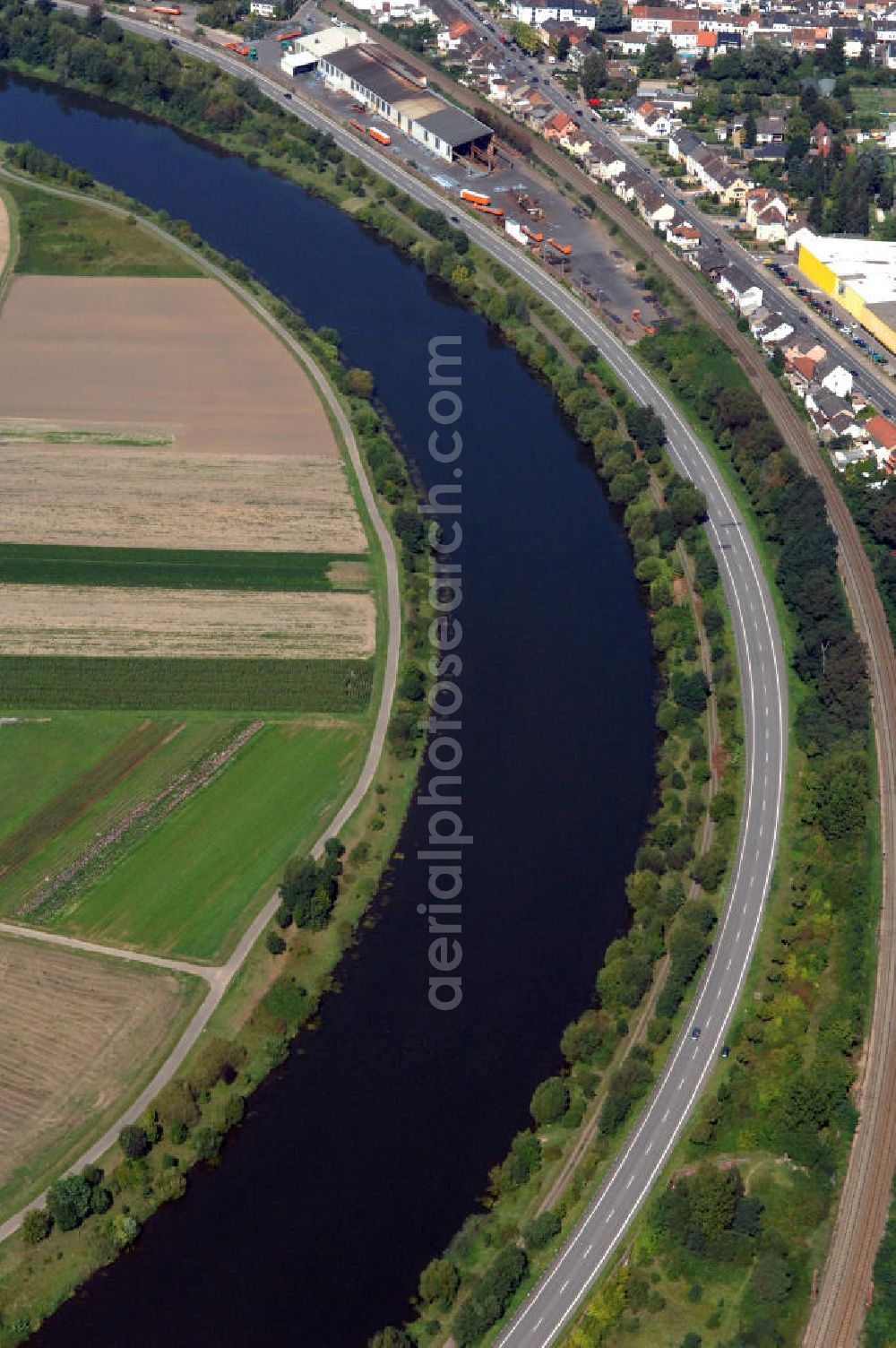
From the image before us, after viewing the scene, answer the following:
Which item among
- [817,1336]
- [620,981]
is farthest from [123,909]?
[817,1336]

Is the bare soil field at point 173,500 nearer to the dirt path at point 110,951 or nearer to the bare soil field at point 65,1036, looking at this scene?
the dirt path at point 110,951

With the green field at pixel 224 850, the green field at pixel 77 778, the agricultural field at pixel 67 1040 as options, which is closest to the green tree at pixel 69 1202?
the agricultural field at pixel 67 1040

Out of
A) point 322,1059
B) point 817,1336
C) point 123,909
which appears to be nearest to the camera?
point 817,1336

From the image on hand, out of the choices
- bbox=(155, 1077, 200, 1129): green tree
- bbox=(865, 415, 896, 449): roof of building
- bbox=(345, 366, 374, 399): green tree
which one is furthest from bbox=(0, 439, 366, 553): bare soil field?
bbox=(155, 1077, 200, 1129): green tree

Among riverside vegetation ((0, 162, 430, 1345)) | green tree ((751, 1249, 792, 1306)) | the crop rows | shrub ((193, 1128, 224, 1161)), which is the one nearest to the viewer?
green tree ((751, 1249, 792, 1306))

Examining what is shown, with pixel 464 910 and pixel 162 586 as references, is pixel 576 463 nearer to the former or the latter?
pixel 162 586

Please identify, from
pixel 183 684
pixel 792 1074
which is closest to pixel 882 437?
pixel 183 684

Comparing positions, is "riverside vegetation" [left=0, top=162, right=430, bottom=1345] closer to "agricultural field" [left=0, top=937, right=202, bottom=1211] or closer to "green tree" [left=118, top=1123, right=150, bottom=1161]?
"green tree" [left=118, top=1123, right=150, bottom=1161]
